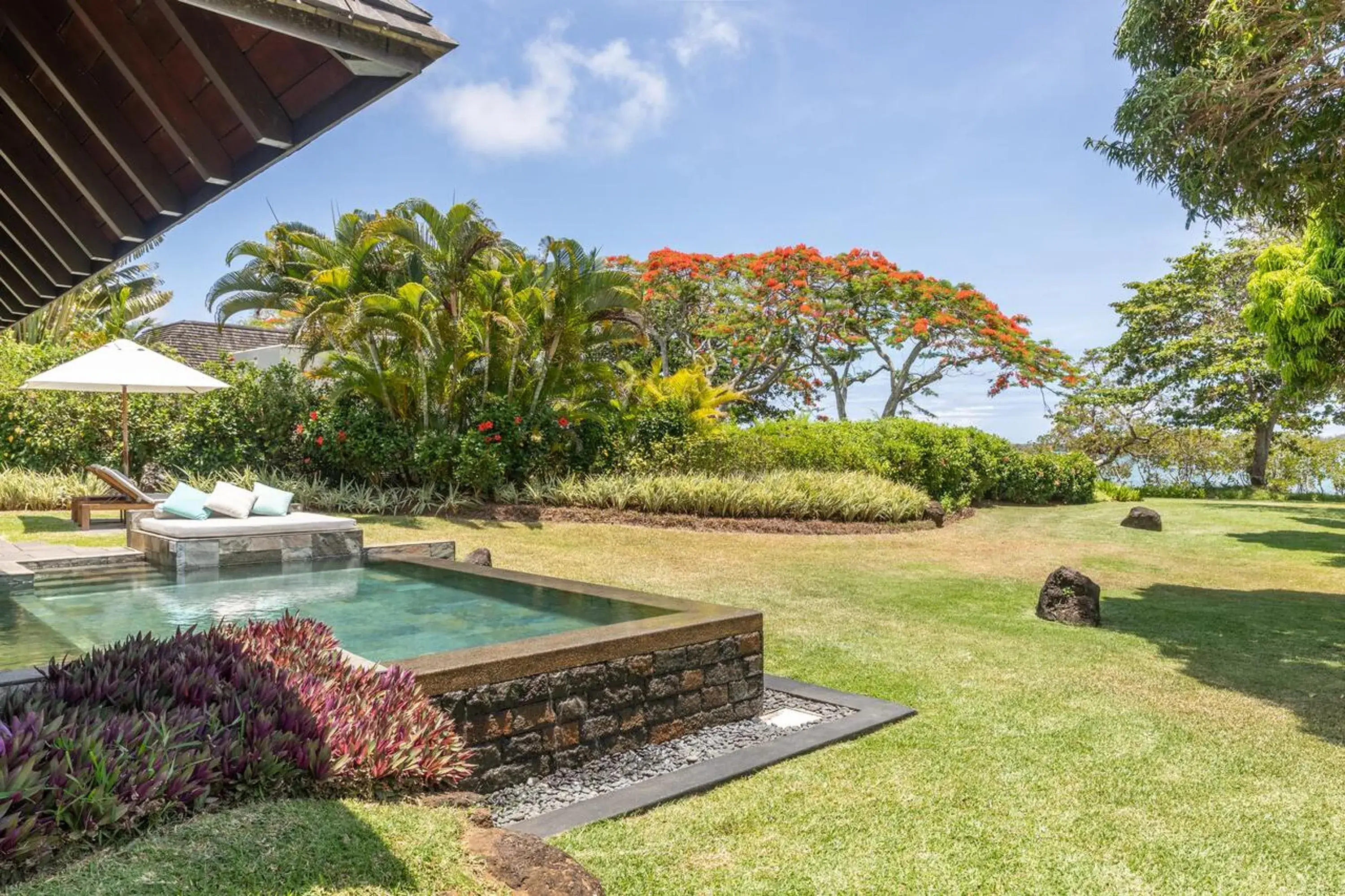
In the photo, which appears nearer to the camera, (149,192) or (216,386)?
(149,192)

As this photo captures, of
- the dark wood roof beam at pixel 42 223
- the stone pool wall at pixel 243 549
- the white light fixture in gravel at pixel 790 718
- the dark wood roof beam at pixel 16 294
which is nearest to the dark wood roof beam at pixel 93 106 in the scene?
the dark wood roof beam at pixel 42 223

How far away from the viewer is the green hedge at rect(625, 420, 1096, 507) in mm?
16016

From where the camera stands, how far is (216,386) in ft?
39.3

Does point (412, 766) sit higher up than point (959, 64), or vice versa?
point (959, 64)

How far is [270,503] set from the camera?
1002 centimetres

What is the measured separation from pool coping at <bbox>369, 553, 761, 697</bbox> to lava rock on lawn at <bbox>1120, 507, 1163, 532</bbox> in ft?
44.4

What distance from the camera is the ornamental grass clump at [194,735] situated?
7.74 feet

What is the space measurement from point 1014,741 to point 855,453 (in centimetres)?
1202

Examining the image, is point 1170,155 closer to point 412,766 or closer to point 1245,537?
point 412,766

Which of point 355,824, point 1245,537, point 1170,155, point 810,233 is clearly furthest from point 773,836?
point 810,233

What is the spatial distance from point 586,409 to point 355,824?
44.3ft

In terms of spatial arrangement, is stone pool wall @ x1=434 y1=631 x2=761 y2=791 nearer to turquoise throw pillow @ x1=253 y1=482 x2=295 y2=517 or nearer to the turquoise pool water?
the turquoise pool water

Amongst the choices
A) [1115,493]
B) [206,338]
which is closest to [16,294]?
[1115,493]

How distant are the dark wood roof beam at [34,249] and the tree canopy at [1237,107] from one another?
8508 mm
